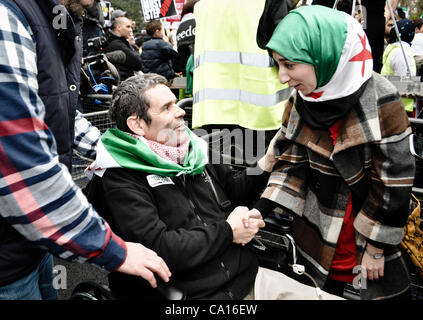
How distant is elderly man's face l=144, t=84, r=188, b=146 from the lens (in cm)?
178

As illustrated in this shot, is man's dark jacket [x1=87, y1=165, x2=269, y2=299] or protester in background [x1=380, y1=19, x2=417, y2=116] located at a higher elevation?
protester in background [x1=380, y1=19, x2=417, y2=116]

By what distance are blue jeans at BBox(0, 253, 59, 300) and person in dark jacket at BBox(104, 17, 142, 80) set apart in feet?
14.4

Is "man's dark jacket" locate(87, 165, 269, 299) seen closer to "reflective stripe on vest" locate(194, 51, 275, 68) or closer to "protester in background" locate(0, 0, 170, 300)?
"protester in background" locate(0, 0, 170, 300)

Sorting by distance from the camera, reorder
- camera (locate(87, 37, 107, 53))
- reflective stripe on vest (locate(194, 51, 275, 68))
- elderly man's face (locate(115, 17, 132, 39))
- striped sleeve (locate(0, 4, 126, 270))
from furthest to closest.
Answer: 1. elderly man's face (locate(115, 17, 132, 39))
2. camera (locate(87, 37, 107, 53))
3. reflective stripe on vest (locate(194, 51, 275, 68))
4. striped sleeve (locate(0, 4, 126, 270))

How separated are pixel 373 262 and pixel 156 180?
1054 mm

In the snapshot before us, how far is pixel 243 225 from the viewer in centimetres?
165

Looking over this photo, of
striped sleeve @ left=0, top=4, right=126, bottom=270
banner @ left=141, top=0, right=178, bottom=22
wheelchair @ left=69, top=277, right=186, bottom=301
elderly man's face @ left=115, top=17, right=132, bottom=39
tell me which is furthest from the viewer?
banner @ left=141, top=0, right=178, bottom=22

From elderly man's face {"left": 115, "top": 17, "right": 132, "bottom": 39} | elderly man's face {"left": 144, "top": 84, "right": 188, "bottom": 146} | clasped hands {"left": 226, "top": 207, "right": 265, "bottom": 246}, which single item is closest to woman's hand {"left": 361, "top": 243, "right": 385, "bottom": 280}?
clasped hands {"left": 226, "top": 207, "right": 265, "bottom": 246}

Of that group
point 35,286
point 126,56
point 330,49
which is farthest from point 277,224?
point 126,56

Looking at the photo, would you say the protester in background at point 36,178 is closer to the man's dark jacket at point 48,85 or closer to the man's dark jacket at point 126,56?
the man's dark jacket at point 48,85

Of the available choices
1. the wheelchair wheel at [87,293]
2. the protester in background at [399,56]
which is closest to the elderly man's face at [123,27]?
the protester in background at [399,56]

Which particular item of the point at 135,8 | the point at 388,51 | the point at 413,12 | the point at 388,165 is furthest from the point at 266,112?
the point at 135,8

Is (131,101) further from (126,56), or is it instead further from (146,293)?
(126,56)

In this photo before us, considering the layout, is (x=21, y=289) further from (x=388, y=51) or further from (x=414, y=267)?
(x=388, y=51)
